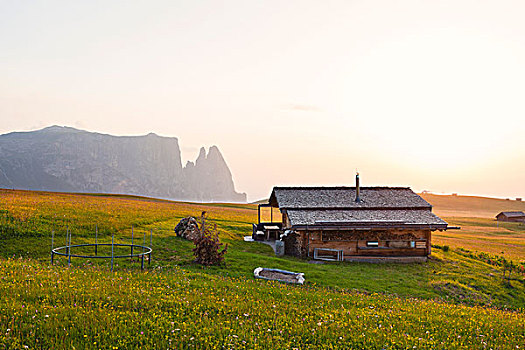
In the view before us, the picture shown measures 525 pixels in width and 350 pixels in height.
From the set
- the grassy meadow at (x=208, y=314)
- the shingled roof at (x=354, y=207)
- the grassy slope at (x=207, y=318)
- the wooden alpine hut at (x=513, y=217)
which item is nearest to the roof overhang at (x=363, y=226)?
the shingled roof at (x=354, y=207)

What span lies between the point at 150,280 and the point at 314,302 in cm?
630

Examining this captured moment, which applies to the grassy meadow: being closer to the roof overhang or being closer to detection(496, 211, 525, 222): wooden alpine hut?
the roof overhang

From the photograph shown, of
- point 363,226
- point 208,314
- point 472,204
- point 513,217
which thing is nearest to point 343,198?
point 363,226

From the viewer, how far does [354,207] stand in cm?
3469

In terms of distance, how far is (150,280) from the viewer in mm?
13523

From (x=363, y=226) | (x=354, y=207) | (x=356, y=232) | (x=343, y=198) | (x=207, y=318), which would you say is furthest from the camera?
(x=343, y=198)

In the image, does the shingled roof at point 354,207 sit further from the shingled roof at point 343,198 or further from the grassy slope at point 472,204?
the grassy slope at point 472,204

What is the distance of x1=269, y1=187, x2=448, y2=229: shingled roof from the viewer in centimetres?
2983

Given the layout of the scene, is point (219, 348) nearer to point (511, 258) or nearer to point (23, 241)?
point (23, 241)

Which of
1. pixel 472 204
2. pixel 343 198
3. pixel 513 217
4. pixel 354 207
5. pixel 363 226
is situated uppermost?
pixel 343 198

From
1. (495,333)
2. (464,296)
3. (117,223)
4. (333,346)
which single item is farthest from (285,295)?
(117,223)

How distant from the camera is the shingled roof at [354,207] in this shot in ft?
97.9

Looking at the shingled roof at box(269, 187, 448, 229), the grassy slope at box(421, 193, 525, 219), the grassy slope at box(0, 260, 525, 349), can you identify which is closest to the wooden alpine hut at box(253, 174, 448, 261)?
the shingled roof at box(269, 187, 448, 229)

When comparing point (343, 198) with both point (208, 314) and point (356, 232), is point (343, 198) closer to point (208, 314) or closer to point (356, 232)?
point (356, 232)
